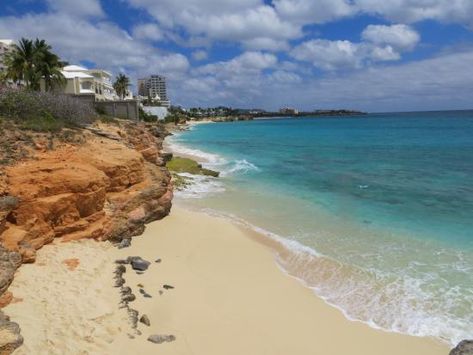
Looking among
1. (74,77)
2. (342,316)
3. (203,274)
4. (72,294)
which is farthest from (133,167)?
(74,77)

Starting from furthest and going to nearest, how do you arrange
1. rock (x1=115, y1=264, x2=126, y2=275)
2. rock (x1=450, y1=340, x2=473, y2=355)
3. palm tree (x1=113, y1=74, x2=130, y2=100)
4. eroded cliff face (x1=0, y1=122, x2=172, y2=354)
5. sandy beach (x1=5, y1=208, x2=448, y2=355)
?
1. palm tree (x1=113, y1=74, x2=130, y2=100)
2. rock (x1=115, y1=264, x2=126, y2=275)
3. eroded cliff face (x1=0, y1=122, x2=172, y2=354)
4. sandy beach (x1=5, y1=208, x2=448, y2=355)
5. rock (x1=450, y1=340, x2=473, y2=355)

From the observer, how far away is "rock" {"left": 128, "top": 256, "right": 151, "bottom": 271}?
10969 mm

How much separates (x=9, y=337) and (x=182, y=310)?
3543 millimetres

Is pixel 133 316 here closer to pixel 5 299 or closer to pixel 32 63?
pixel 5 299

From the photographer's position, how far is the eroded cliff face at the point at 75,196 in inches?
401

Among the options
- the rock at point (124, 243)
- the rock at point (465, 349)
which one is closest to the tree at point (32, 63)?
the rock at point (124, 243)

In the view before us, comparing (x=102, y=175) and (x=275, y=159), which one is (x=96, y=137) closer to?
(x=102, y=175)

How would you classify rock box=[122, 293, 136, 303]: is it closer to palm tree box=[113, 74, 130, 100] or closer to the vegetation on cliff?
the vegetation on cliff

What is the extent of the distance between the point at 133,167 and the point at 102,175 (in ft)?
6.27

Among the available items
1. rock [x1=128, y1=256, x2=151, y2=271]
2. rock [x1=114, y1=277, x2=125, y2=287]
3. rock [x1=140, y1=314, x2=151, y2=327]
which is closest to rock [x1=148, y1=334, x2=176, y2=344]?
rock [x1=140, y1=314, x2=151, y2=327]

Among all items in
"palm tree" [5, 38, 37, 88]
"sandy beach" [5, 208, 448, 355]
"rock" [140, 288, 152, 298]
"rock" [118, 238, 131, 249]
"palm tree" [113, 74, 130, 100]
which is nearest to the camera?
"sandy beach" [5, 208, 448, 355]

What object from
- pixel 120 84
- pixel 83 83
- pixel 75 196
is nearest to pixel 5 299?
pixel 75 196

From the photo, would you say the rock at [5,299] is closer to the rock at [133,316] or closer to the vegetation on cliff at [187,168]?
the rock at [133,316]

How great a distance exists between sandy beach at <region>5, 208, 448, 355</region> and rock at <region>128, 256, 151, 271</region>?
0.22 m
